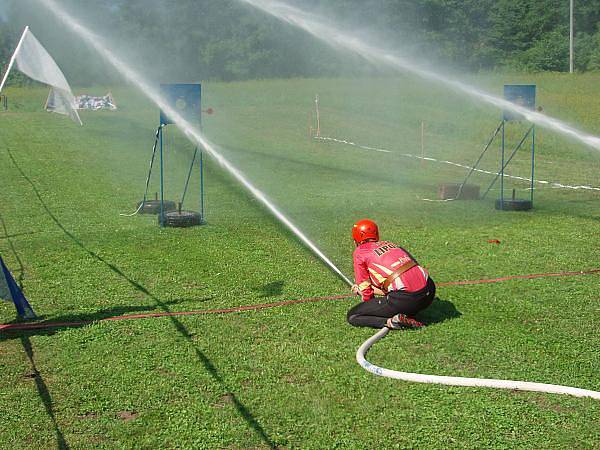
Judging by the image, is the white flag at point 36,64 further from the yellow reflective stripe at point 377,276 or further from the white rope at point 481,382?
the white rope at point 481,382

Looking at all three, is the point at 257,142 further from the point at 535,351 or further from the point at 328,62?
the point at 535,351

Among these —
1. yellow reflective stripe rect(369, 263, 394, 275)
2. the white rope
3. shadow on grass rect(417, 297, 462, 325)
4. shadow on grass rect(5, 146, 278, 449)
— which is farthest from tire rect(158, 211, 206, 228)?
the white rope

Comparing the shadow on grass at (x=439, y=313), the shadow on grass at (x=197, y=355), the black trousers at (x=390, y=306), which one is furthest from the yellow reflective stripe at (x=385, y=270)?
the shadow on grass at (x=197, y=355)

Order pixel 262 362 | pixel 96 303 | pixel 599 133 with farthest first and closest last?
pixel 599 133 < pixel 96 303 < pixel 262 362

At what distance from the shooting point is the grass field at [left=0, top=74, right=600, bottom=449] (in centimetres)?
616

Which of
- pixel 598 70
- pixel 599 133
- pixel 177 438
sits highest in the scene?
pixel 598 70

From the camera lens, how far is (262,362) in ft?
24.8

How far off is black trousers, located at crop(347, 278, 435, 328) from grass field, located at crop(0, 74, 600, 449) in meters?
0.18

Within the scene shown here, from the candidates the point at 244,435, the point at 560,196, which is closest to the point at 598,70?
the point at 560,196

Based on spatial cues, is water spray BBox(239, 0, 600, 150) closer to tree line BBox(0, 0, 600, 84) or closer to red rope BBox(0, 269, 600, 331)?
red rope BBox(0, 269, 600, 331)

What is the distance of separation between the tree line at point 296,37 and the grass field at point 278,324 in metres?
25.3

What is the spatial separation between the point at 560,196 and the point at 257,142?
678 inches

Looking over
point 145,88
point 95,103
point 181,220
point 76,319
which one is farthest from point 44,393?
point 95,103

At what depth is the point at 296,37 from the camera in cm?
5041
